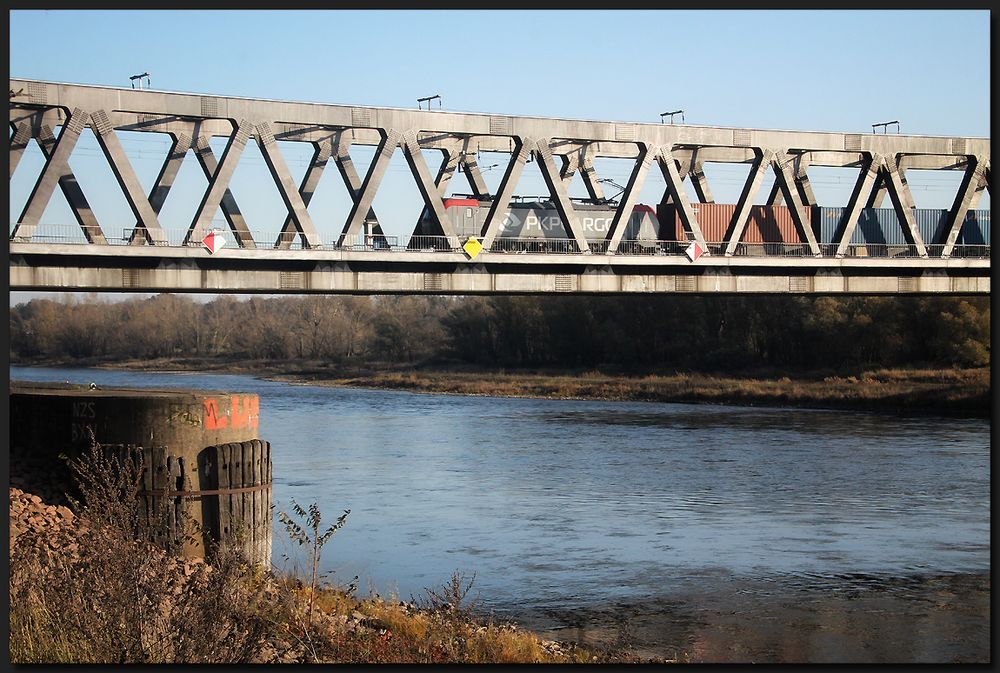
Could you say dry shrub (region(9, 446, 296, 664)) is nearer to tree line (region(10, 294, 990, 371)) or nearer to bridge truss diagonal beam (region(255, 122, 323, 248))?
bridge truss diagonal beam (region(255, 122, 323, 248))

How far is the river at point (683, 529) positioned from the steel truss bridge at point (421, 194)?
22.4 ft

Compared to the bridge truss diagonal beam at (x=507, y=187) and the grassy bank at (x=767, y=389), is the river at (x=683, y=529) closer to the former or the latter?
the bridge truss diagonal beam at (x=507, y=187)

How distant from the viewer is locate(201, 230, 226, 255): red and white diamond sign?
34.6 m

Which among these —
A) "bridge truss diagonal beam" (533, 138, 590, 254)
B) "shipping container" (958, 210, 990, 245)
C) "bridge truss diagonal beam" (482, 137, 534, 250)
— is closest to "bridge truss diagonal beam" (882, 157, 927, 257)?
"shipping container" (958, 210, 990, 245)

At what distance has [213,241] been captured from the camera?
114ft

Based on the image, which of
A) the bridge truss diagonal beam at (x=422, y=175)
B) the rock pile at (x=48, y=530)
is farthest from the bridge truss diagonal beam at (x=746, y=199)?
the rock pile at (x=48, y=530)

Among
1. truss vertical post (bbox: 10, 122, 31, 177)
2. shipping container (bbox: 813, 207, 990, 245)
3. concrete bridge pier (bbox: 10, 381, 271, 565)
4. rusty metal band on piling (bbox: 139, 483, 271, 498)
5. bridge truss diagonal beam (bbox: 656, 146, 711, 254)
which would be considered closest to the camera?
rusty metal band on piling (bbox: 139, 483, 271, 498)

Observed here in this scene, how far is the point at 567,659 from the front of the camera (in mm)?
18281

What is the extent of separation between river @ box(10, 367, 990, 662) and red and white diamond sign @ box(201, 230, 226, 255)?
7.59m

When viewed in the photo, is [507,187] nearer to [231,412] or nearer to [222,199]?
[222,199]

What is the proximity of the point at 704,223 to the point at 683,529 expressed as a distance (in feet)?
70.1

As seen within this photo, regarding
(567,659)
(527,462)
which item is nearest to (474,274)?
(527,462)

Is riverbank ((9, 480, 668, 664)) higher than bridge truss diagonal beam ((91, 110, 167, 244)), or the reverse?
bridge truss diagonal beam ((91, 110, 167, 244))

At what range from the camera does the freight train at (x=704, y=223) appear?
162 ft
